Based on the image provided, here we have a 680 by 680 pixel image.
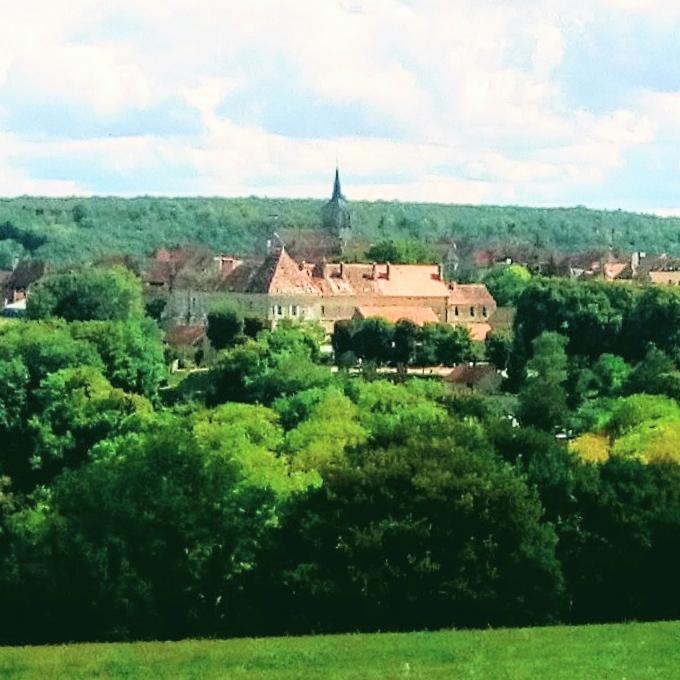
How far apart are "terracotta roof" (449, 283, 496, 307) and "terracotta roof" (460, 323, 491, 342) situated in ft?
14.4

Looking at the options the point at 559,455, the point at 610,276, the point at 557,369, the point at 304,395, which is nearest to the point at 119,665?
the point at 559,455

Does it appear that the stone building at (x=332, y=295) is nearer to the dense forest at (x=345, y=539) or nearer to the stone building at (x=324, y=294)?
the stone building at (x=324, y=294)

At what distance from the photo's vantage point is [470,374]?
6450cm

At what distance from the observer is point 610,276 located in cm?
12269

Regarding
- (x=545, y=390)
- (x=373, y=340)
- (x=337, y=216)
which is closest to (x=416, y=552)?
(x=545, y=390)

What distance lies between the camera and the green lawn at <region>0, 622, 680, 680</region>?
17938 mm

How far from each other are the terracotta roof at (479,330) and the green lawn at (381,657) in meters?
58.2

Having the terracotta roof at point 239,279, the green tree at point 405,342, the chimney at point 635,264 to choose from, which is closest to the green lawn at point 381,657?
the green tree at point 405,342

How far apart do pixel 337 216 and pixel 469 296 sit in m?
89.4

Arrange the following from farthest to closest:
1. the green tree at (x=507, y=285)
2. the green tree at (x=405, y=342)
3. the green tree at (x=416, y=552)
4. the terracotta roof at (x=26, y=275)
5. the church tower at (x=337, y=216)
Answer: the church tower at (x=337, y=216)
the terracotta roof at (x=26, y=275)
the green tree at (x=507, y=285)
the green tree at (x=405, y=342)
the green tree at (x=416, y=552)

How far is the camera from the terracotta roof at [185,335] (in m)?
79.9

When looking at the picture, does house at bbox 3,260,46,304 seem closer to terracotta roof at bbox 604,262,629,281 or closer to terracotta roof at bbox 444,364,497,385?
terracotta roof at bbox 604,262,629,281

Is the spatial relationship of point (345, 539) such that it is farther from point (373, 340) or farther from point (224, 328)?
point (224, 328)

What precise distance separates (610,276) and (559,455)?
96.7m
